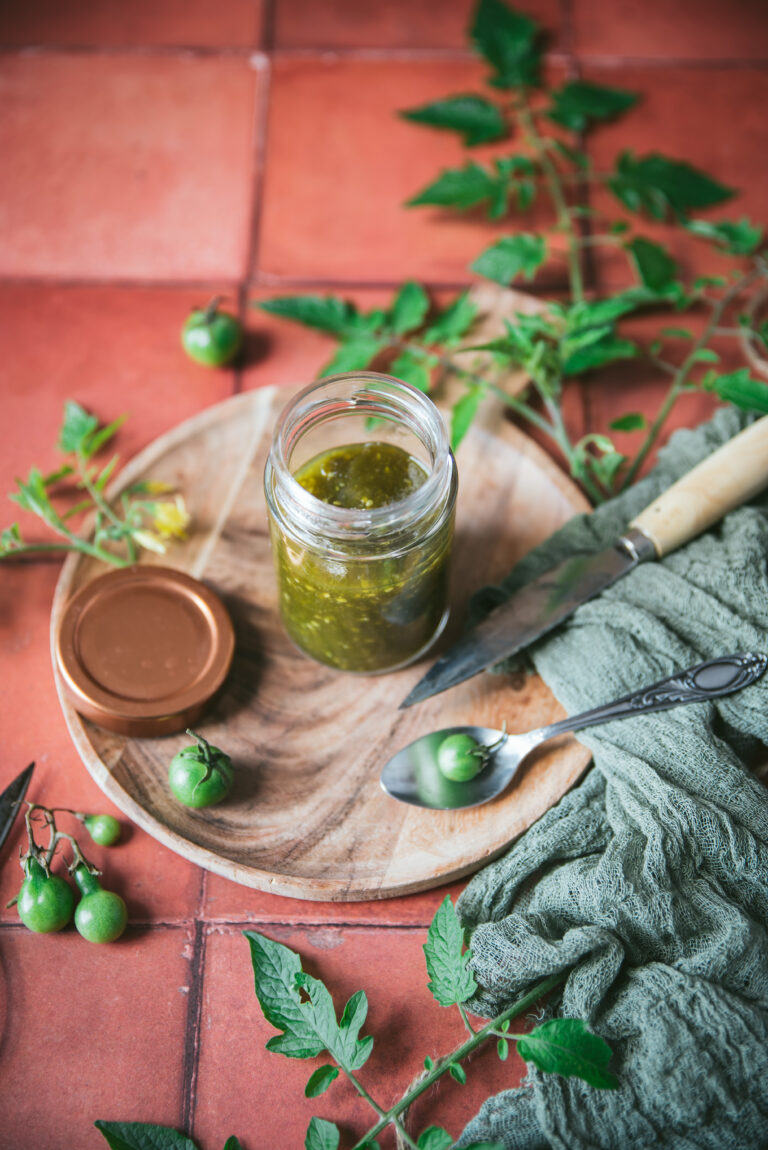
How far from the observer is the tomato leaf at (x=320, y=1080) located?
1320mm

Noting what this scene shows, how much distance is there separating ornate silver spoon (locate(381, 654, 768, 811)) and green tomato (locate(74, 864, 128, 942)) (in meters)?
0.44

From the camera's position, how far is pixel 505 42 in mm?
2256

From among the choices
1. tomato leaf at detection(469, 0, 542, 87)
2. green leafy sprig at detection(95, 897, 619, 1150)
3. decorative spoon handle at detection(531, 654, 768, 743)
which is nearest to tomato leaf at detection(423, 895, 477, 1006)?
green leafy sprig at detection(95, 897, 619, 1150)

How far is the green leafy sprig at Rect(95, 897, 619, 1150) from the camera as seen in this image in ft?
4.17

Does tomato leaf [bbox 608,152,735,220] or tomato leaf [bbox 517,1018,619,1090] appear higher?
tomato leaf [bbox 608,152,735,220]

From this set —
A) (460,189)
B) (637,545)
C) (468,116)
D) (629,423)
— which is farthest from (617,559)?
(468,116)

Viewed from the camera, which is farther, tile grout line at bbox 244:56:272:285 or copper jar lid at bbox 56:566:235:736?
tile grout line at bbox 244:56:272:285

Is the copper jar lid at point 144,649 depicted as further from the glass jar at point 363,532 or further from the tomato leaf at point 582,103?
the tomato leaf at point 582,103

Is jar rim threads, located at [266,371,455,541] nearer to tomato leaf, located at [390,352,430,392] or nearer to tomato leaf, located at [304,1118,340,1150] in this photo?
tomato leaf, located at [390,352,430,392]

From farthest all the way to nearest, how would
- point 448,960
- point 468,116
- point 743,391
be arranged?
point 468,116 → point 743,391 → point 448,960

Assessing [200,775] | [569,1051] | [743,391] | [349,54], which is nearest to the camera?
[569,1051]

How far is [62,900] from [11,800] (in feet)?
0.67

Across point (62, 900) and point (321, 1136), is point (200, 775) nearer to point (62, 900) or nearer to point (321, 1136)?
point (62, 900)

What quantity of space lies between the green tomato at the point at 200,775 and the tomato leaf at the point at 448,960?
1.26 ft
